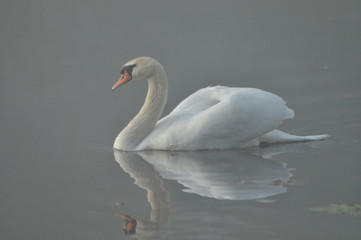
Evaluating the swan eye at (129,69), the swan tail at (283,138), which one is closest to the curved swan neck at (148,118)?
the swan eye at (129,69)

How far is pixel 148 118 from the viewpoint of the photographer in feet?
37.6

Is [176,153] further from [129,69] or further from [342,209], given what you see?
[342,209]

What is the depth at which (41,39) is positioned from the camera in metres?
28.4

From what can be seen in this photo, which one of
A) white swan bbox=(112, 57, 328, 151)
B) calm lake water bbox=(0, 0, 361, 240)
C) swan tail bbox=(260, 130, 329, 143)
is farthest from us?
swan tail bbox=(260, 130, 329, 143)

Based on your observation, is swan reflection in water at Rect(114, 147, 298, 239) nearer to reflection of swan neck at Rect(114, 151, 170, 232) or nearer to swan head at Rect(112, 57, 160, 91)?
reflection of swan neck at Rect(114, 151, 170, 232)

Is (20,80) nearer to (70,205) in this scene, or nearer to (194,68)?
(194,68)

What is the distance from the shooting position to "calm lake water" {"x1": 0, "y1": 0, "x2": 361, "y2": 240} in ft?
26.0

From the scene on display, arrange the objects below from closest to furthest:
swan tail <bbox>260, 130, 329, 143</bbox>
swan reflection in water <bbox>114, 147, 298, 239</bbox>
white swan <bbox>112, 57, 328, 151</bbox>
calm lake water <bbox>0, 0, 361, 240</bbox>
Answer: calm lake water <bbox>0, 0, 361, 240</bbox> < swan reflection in water <bbox>114, 147, 298, 239</bbox> < white swan <bbox>112, 57, 328, 151</bbox> < swan tail <bbox>260, 130, 329, 143</bbox>

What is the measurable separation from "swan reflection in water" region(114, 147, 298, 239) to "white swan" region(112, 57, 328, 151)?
0.53ft

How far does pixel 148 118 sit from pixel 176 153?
70 centimetres

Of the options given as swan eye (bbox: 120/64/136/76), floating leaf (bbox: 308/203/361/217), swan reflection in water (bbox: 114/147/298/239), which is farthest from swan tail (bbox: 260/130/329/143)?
floating leaf (bbox: 308/203/361/217)

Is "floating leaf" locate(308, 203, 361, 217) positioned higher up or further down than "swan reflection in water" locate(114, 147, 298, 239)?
further down

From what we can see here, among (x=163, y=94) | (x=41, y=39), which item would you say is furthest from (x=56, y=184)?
(x=41, y=39)

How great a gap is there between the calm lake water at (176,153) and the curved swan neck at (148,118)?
27cm
